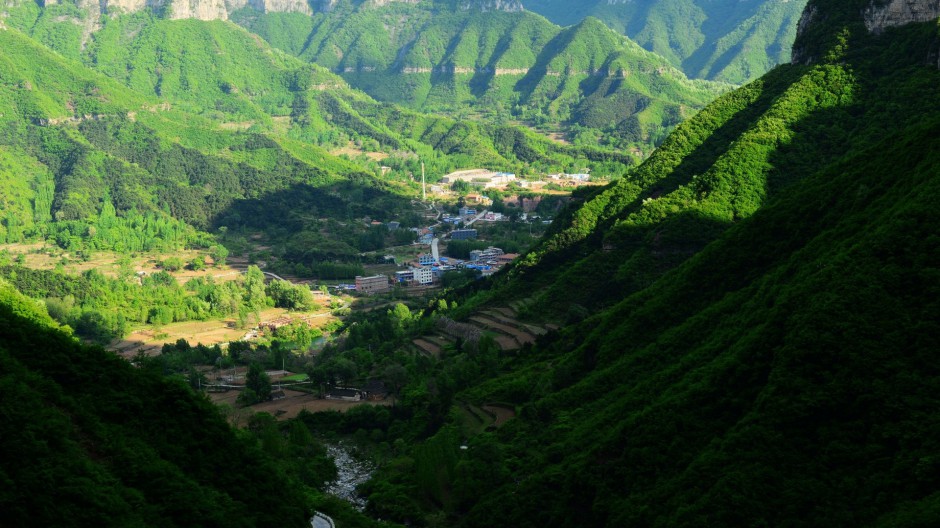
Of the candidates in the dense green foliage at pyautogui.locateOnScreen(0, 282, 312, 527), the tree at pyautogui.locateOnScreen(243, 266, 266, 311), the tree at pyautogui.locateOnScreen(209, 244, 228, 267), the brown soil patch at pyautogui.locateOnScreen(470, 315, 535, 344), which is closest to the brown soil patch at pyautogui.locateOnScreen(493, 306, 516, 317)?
the brown soil patch at pyautogui.locateOnScreen(470, 315, 535, 344)

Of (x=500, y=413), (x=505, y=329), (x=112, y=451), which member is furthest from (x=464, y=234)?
(x=112, y=451)

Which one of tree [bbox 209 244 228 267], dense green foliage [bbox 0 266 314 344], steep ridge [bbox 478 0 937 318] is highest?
steep ridge [bbox 478 0 937 318]

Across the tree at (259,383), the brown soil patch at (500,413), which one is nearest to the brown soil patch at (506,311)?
the brown soil patch at (500,413)

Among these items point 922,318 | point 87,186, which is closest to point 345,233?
point 87,186

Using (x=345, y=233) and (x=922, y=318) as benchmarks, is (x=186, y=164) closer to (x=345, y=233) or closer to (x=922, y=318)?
(x=345, y=233)

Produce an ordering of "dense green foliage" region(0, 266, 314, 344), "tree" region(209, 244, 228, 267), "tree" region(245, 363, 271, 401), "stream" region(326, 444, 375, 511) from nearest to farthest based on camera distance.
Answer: "stream" region(326, 444, 375, 511)
"tree" region(245, 363, 271, 401)
"dense green foliage" region(0, 266, 314, 344)
"tree" region(209, 244, 228, 267)

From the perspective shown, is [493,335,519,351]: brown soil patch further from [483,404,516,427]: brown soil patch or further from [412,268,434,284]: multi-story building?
[412,268,434,284]: multi-story building

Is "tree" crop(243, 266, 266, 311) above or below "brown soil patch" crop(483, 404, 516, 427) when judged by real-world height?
above
